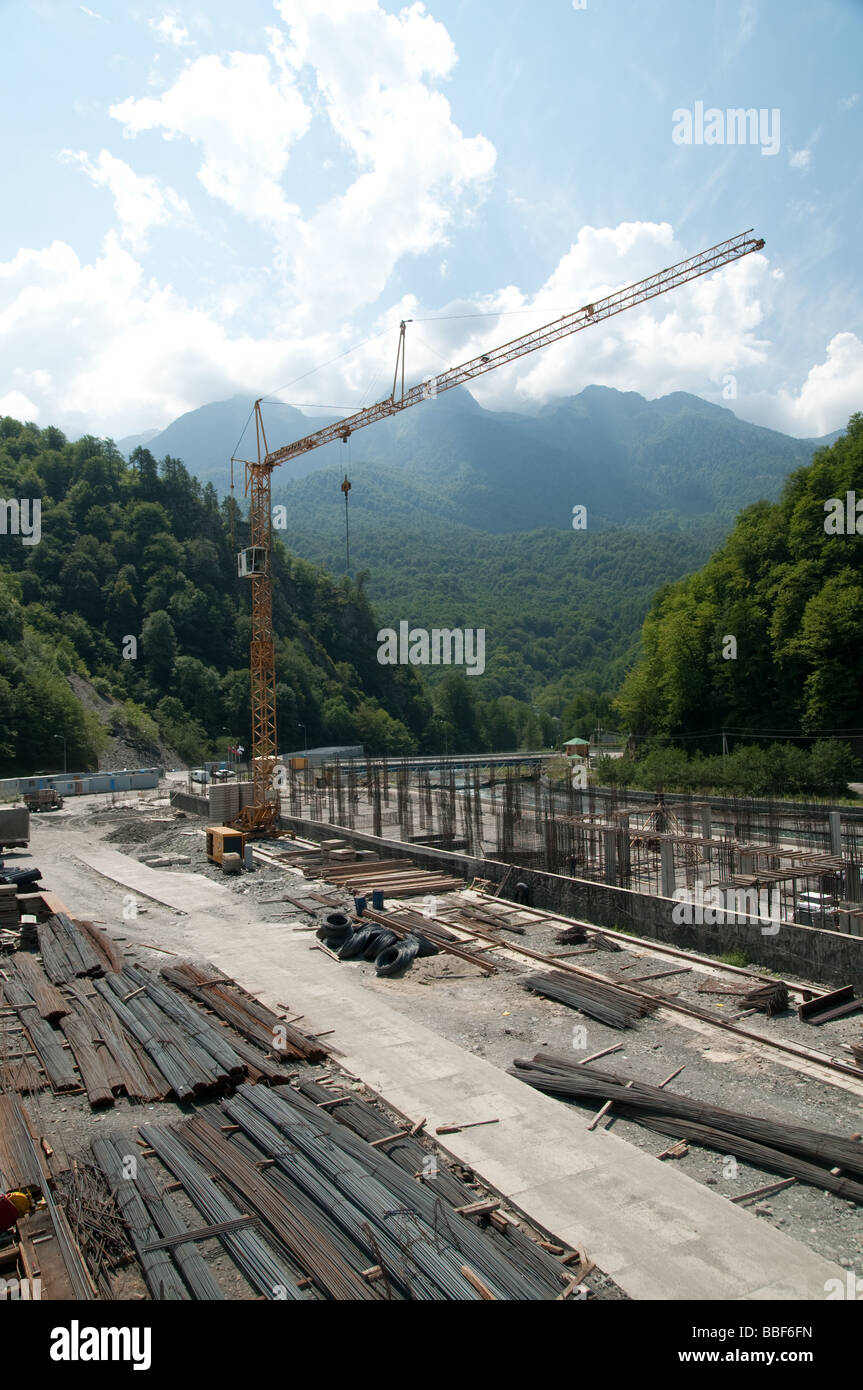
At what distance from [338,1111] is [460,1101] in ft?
4.59

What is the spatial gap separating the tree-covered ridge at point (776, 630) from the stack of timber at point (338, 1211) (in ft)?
147

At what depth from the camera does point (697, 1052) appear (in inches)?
455

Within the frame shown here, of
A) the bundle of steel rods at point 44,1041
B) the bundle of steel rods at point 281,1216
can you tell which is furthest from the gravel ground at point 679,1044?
the bundle of steel rods at point 44,1041

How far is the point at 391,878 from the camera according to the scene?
2375 cm

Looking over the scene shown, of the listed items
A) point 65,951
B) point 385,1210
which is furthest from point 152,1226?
point 65,951

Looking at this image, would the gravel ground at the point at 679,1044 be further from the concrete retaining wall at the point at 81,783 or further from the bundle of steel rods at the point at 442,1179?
the concrete retaining wall at the point at 81,783

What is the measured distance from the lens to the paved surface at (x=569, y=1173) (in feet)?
21.6

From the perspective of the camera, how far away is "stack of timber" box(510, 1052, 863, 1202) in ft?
26.9

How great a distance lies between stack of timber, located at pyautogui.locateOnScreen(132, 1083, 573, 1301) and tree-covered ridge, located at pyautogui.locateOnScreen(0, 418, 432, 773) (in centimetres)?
6444

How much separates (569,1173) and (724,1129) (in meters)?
1.92

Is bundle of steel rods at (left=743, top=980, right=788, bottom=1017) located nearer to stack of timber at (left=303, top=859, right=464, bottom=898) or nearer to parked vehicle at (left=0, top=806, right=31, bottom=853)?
stack of timber at (left=303, top=859, right=464, bottom=898)

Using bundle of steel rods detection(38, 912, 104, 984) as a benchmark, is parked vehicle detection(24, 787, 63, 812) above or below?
below

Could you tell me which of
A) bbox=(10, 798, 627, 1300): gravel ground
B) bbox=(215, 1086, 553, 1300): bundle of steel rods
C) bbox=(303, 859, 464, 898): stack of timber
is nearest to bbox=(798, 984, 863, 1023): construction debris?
bbox=(10, 798, 627, 1300): gravel ground
